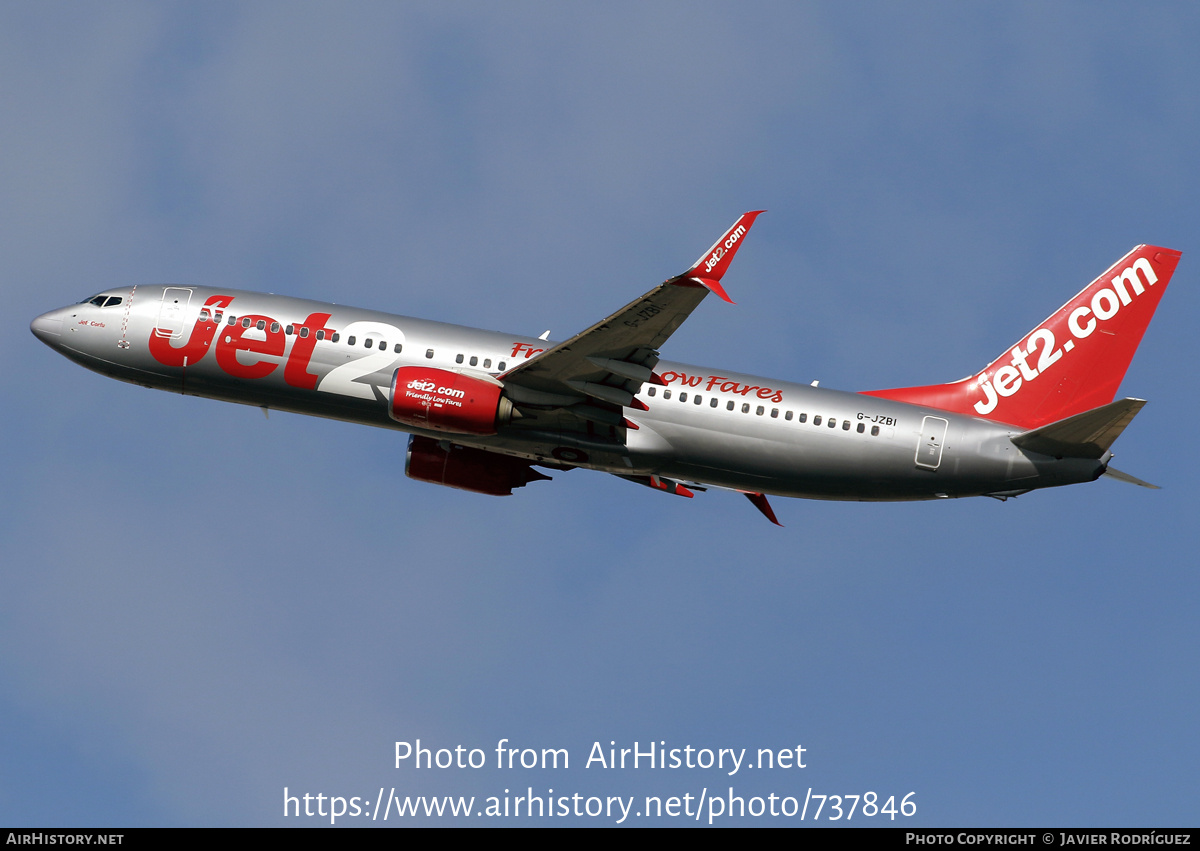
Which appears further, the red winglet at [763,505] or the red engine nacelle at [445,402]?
the red winglet at [763,505]

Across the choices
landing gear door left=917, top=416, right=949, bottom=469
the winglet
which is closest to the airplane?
landing gear door left=917, top=416, right=949, bottom=469

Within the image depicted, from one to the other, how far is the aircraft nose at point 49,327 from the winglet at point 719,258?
22.2 metres

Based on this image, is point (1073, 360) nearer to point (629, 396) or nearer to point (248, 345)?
point (629, 396)

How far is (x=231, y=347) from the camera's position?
43.3 m

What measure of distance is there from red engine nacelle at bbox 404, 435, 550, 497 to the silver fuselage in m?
2.04


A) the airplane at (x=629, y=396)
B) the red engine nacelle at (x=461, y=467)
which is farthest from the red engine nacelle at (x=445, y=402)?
the red engine nacelle at (x=461, y=467)

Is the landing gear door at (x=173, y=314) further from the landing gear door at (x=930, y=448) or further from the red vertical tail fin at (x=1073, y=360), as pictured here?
the landing gear door at (x=930, y=448)

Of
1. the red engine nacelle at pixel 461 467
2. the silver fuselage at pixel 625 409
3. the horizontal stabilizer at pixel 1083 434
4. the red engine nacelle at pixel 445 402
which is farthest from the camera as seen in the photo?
the red engine nacelle at pixel 461 467

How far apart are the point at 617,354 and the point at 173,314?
15.2m

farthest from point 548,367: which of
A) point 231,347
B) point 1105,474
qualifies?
point 1105,474

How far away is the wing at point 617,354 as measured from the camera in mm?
35750

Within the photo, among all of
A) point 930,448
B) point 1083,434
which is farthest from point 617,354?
point 1083,434
